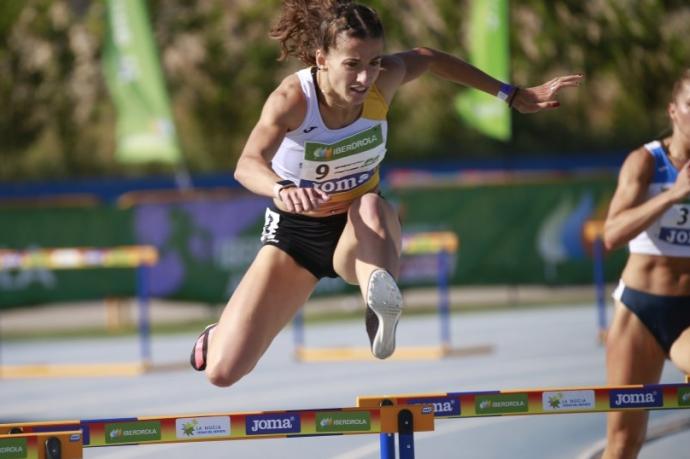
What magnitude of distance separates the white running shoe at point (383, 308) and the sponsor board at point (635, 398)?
99cm

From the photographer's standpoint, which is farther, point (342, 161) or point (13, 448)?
point (342, 161)

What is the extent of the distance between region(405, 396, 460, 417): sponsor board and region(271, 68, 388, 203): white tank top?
1.02 m

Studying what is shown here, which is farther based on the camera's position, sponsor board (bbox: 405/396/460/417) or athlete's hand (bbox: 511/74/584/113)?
athlete's hand (bbox: 511/74/584/113)

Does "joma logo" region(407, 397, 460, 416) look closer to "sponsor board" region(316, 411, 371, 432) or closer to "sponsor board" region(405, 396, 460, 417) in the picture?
"sponsor board" region(405, 396, 460, 417)

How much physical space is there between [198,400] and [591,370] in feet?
11.4

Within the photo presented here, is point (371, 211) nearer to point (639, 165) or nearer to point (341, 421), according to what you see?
point (341, 421)

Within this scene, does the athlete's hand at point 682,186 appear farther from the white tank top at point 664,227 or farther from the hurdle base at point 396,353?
the hurdle base at point 396,353

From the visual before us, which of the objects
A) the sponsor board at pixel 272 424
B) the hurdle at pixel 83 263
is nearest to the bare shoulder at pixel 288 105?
the sponsor board at pixel 272 424

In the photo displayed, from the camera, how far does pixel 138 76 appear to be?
1648cm

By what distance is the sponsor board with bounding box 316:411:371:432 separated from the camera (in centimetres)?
500

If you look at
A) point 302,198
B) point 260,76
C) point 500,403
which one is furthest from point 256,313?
point 260,76

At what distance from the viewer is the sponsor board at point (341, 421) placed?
5000 millimetres

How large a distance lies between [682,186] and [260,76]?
25.4m

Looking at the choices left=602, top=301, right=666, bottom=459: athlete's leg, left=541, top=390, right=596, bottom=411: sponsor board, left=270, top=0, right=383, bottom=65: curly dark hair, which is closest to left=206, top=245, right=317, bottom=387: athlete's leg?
left=270, top=0, right=383, bottom=65: curly dark hair
